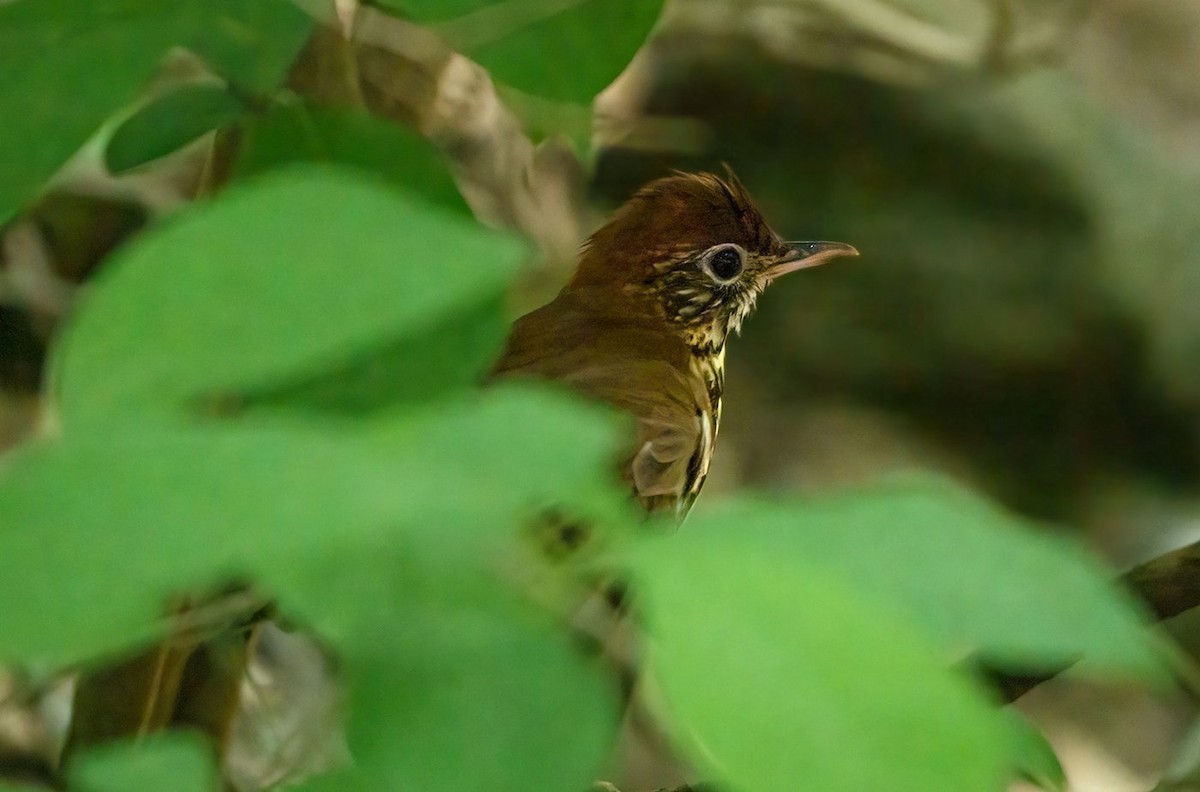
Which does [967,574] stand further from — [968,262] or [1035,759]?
[968,262]

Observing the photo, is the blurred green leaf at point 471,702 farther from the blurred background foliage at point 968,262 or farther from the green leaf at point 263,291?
the blurred background foliage at point 968,262

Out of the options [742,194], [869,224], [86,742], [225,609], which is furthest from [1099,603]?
[869,224]

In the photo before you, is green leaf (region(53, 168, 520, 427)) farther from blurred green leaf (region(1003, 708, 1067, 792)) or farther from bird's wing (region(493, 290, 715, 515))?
bird's wing (region(493, 290, 715, 515))

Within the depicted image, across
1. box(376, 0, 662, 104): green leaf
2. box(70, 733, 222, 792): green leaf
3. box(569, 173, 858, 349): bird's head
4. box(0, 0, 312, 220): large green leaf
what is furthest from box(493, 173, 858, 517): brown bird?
box(70, 733, 222, 792): green leaf

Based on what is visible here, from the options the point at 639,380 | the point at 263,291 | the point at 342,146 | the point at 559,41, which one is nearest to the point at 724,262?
the point at 639,380

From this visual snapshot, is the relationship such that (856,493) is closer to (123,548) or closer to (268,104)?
(123,548)

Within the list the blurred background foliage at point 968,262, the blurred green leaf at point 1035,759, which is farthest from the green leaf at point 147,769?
the blurred background foliage at point 968,262

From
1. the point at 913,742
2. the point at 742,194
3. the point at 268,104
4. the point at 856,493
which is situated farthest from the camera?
the point at 742,194
